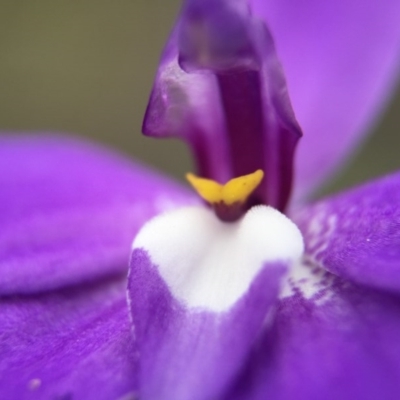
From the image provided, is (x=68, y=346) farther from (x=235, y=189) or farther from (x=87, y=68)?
(x=87, y=68)

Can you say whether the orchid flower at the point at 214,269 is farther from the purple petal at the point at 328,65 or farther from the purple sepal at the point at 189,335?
the purple petal at the point at 328,65

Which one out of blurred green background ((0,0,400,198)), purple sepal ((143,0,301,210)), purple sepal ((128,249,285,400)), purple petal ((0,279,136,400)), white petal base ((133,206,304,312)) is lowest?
blurred green background ((0,0,400,198))

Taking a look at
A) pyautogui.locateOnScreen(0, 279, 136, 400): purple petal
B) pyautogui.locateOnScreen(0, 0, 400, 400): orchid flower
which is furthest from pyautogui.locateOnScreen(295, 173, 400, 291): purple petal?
pyautogui.locateOnScreen(0, 279, 136, 400): purple petal

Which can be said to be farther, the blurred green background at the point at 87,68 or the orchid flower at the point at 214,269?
the blurred green background at the point at 87,68

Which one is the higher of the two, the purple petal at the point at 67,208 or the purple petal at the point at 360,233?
the purple petal at the point at 360,233

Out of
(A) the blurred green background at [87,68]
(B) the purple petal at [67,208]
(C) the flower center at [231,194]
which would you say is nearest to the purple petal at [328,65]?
(B) the purple petal at [67,208]

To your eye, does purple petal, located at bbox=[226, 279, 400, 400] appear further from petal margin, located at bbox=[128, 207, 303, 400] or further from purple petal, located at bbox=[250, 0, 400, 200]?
purple petal, located at bbox=[250, 0, 400, 200]

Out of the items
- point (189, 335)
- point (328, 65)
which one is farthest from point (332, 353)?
point (328, 65)
